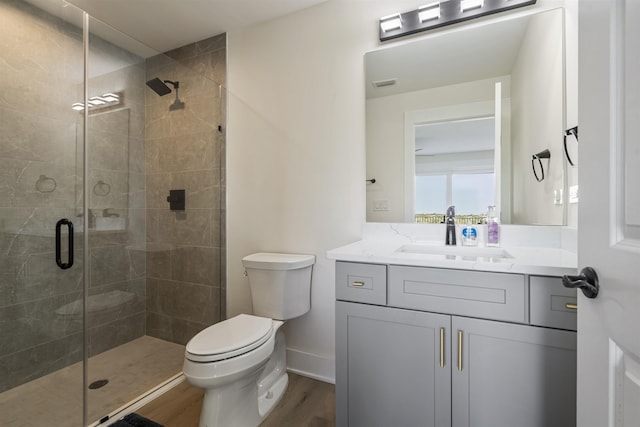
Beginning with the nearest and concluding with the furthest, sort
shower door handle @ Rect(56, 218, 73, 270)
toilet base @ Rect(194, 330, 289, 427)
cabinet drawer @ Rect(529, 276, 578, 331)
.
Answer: cabinet drawer @ Rect(529, 276, 578, 331)
toilet base @ Rect(194, 330, 289, 427)
shower door handle @ Rect(56, 218, 73, 270)

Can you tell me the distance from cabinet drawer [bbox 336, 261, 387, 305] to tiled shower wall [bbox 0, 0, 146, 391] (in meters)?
1.47

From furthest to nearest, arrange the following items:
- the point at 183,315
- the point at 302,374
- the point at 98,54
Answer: the point at 183,315, the point at 302,374, the point at 98,54

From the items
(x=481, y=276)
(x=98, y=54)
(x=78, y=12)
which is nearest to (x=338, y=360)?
Result: (x=481, y=276)

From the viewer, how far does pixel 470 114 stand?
Answer: 158cm

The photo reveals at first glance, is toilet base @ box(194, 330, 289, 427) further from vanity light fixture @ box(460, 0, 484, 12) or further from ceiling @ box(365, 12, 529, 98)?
vanity light fixture @ box(460, 0, 484, 12)

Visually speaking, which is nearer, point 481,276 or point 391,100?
point 481,276

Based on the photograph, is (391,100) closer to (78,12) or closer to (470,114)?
(470,114)

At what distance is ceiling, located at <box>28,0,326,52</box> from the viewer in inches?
76.1

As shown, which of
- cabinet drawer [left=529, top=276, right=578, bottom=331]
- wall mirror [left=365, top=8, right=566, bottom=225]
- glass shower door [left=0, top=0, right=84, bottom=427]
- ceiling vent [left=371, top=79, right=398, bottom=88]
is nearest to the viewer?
cabinet drawer [left=529, top=276, right=578, bottom=331]

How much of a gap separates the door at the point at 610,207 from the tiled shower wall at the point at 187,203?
6.90 ft

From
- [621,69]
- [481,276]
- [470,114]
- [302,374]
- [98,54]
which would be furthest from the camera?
[302,374]

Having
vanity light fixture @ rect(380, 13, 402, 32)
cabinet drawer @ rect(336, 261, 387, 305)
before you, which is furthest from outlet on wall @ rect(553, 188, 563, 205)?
vanity light fixture @ rect(380, 13, 402, 32)

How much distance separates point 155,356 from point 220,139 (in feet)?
5.34

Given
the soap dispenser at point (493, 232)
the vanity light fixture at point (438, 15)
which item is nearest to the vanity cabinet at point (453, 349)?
the soap dispenser at point (493, 232)
